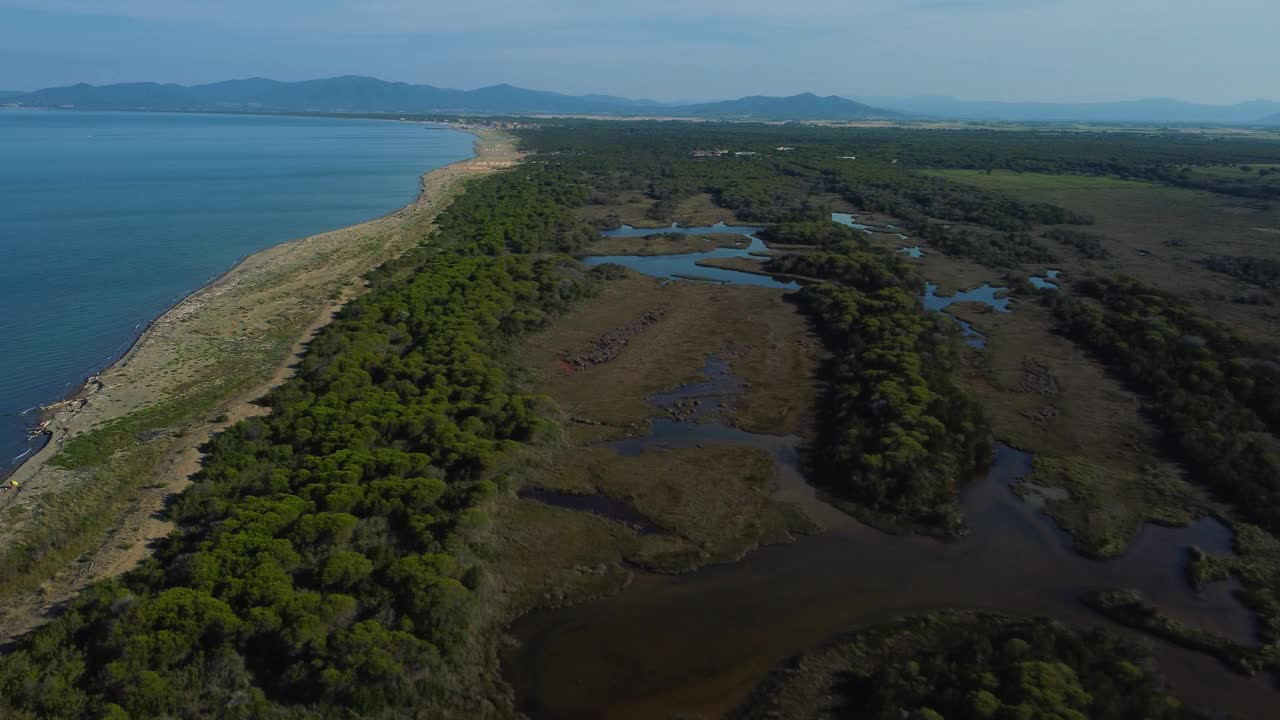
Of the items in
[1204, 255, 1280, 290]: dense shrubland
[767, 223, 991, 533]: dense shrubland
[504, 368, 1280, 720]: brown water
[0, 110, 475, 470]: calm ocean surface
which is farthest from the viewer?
[1204, 255, 1280, 290]: dense shrubland

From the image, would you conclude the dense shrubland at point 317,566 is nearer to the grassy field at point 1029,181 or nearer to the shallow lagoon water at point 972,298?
the shallow lagoon water at point 972,298

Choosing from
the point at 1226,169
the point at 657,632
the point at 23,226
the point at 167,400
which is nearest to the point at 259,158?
the point at 23,226

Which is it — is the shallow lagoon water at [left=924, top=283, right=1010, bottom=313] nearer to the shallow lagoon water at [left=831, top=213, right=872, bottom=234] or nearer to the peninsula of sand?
the shallow lagoon water at [left=831, top=213, right=872, bottom=234]

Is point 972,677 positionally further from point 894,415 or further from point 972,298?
point 972,298

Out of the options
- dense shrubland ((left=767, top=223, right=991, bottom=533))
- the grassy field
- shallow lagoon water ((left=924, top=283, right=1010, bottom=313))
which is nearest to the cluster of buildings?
the grassy field

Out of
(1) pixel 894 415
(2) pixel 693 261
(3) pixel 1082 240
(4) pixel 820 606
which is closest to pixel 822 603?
(4) pixel 820 606

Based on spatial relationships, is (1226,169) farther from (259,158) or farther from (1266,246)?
(259,158)

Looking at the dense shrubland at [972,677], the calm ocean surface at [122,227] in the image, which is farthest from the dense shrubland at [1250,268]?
the calm ocean surface at [122,227]
